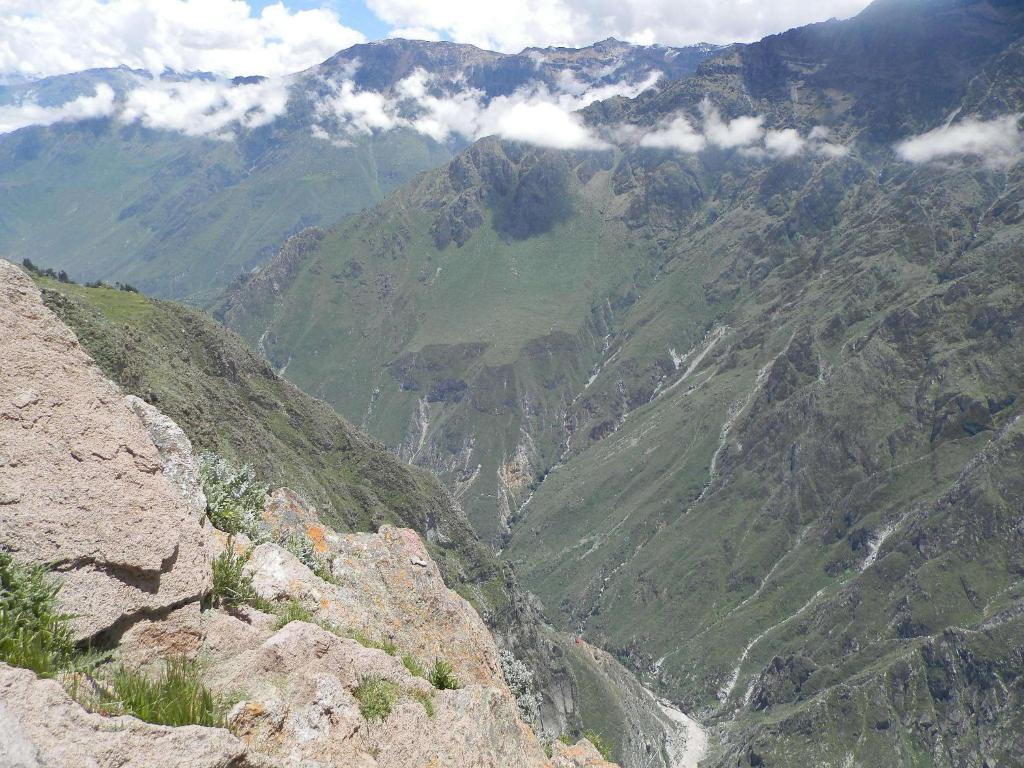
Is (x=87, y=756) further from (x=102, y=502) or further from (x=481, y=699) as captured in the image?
(x=481, y=699)

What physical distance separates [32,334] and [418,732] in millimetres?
10263

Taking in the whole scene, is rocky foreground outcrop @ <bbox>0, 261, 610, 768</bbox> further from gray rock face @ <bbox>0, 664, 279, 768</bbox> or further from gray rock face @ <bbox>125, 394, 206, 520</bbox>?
gray rock face @ <bbox>125, 394, 206, 520</bbox>

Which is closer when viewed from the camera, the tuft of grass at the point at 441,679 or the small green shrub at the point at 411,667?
the small green shrub at the point at 411,667

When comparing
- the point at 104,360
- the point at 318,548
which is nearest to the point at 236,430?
the point at 104,360

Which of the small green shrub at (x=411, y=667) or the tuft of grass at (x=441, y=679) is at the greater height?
the small green shrub at (x=411, y=667)

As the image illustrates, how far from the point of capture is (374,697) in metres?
14.2

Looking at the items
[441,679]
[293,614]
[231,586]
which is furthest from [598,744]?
[231,586]

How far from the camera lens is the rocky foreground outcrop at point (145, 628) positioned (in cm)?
882

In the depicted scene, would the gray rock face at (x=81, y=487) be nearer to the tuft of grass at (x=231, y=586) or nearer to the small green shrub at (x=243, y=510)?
the tuft of grass at (x=231, y=586)

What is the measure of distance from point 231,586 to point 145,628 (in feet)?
9.06

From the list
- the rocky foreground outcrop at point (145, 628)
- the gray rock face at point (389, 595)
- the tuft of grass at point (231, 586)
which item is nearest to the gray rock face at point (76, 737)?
the rocky foreground outcrop at point (145, 628)

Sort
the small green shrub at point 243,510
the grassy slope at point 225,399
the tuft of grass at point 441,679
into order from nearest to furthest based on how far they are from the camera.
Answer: the tuft of grass at point 441,679, the small green shrub at point 243,510, the grassy slope at point 225,399

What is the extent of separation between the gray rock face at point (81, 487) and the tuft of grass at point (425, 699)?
5017 millimetres

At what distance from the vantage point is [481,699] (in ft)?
54.8
